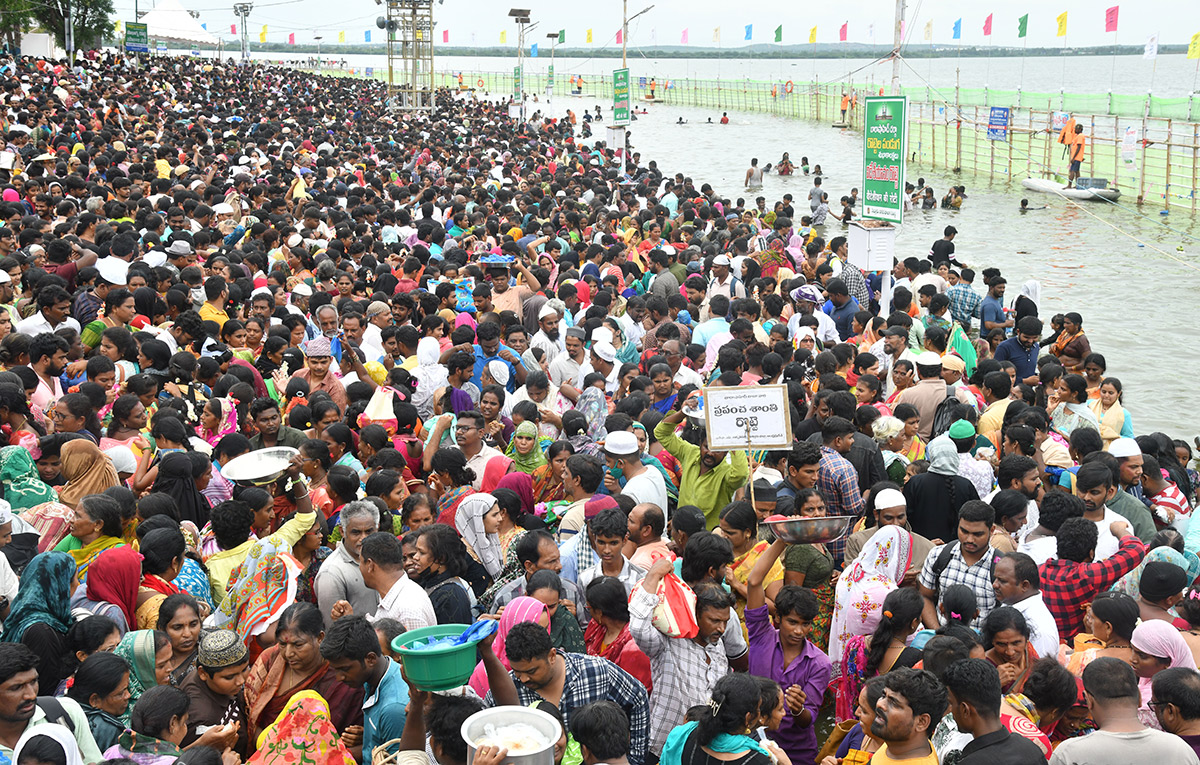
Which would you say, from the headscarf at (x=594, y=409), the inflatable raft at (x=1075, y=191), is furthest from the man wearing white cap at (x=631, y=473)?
the inflatable raft at (x=1075, y=191)

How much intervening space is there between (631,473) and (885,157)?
636 cm

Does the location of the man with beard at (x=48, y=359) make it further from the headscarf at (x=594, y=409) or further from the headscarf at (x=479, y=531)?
the headscarf at (x=594, y=409)

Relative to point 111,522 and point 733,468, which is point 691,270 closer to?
point 733,468

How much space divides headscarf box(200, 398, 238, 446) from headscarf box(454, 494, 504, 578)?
2185 mm

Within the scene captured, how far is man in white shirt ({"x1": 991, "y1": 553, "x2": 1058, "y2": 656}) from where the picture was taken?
4.68m

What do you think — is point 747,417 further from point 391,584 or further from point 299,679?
point 299,679

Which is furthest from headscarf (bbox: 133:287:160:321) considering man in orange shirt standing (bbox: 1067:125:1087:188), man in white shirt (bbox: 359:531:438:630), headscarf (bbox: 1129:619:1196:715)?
man in orange shirt standing (bbox: 1067:125:1087:188)

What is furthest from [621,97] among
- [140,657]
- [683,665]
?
[140,657]

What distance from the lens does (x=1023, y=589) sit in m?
4.74

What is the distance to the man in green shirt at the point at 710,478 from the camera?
621 centimetres

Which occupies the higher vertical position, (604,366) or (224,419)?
(604,366)

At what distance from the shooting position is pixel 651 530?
518cm

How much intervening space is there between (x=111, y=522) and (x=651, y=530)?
258 centimetres

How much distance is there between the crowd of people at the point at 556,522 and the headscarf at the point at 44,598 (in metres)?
0.01
